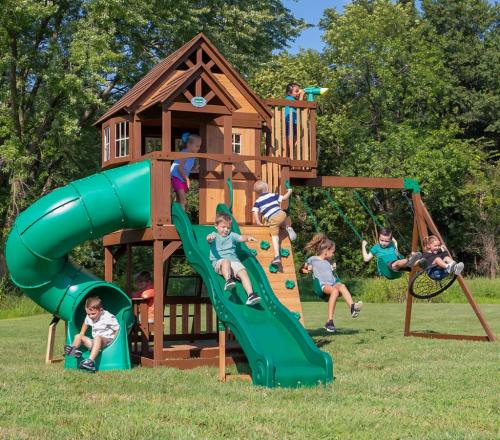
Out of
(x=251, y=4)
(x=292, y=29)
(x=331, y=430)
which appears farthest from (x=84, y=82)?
(x=331, y=430)

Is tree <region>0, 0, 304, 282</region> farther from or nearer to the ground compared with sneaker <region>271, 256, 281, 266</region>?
farther from the ground

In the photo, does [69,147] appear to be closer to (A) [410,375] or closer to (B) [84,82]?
(B) [84,82]

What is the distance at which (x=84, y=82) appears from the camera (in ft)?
85.5

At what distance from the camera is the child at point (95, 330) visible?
33.2ft

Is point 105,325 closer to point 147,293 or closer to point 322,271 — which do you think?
point 147,293

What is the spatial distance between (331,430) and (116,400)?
2.40m

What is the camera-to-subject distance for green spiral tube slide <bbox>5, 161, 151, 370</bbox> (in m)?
10.8

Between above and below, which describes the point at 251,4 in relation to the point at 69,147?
above

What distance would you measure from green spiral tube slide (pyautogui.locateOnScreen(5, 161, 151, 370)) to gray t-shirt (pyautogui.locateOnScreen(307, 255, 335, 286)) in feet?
9.20

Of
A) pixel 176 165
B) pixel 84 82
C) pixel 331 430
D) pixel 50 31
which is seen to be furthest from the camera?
pixel 50 31

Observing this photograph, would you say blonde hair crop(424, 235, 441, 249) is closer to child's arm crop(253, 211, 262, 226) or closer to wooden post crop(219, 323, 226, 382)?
child's arm crop(253, 211, 262, 226)

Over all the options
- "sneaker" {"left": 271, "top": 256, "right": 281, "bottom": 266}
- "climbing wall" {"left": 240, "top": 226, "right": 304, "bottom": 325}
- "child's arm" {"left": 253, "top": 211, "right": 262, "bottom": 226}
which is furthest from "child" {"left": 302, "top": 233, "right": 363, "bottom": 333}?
"child's arm" {"left": 253, "top": 211, "right": 262, "bottom": 226}

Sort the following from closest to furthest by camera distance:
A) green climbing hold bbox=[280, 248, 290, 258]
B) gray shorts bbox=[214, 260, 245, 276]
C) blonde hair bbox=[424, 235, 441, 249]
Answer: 1. gray shorts bbox=[214, 260, 245, 276]
2. green climbing hold bbox=[280, 248, 290, 258]
3. blonde hair bbox=[424, 235, 441, 249]

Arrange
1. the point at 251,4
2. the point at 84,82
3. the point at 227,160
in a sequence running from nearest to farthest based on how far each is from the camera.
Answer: the point at 227,160 → the point at 84,82 → the point at 251,4
